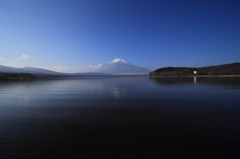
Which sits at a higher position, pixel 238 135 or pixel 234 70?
pixel 234 70

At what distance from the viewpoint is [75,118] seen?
1131cm

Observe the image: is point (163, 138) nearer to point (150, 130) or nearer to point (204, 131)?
point (150, 130)

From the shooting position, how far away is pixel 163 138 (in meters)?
7.68

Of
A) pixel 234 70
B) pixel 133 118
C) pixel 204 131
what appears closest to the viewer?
pixel 204 131

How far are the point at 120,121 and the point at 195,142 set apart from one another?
546 cm

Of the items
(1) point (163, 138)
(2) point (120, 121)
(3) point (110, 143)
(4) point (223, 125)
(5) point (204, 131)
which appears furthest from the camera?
(2) point (120, 121)

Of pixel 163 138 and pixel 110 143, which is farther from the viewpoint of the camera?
pixel 163 138

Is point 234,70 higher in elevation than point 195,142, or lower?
higher

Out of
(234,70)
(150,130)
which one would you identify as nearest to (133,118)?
(150,130)

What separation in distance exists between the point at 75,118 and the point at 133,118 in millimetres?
5271

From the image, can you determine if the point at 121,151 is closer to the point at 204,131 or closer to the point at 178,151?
the point at 178,151

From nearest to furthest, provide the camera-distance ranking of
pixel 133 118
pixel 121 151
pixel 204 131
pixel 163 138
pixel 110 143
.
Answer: pixel 121 151 → pixel 110 143 → pixel 163 138 → pixel 204 131 → pixel 133 118

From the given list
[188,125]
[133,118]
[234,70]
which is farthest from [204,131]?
[234,70]

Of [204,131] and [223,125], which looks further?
[223,125]
